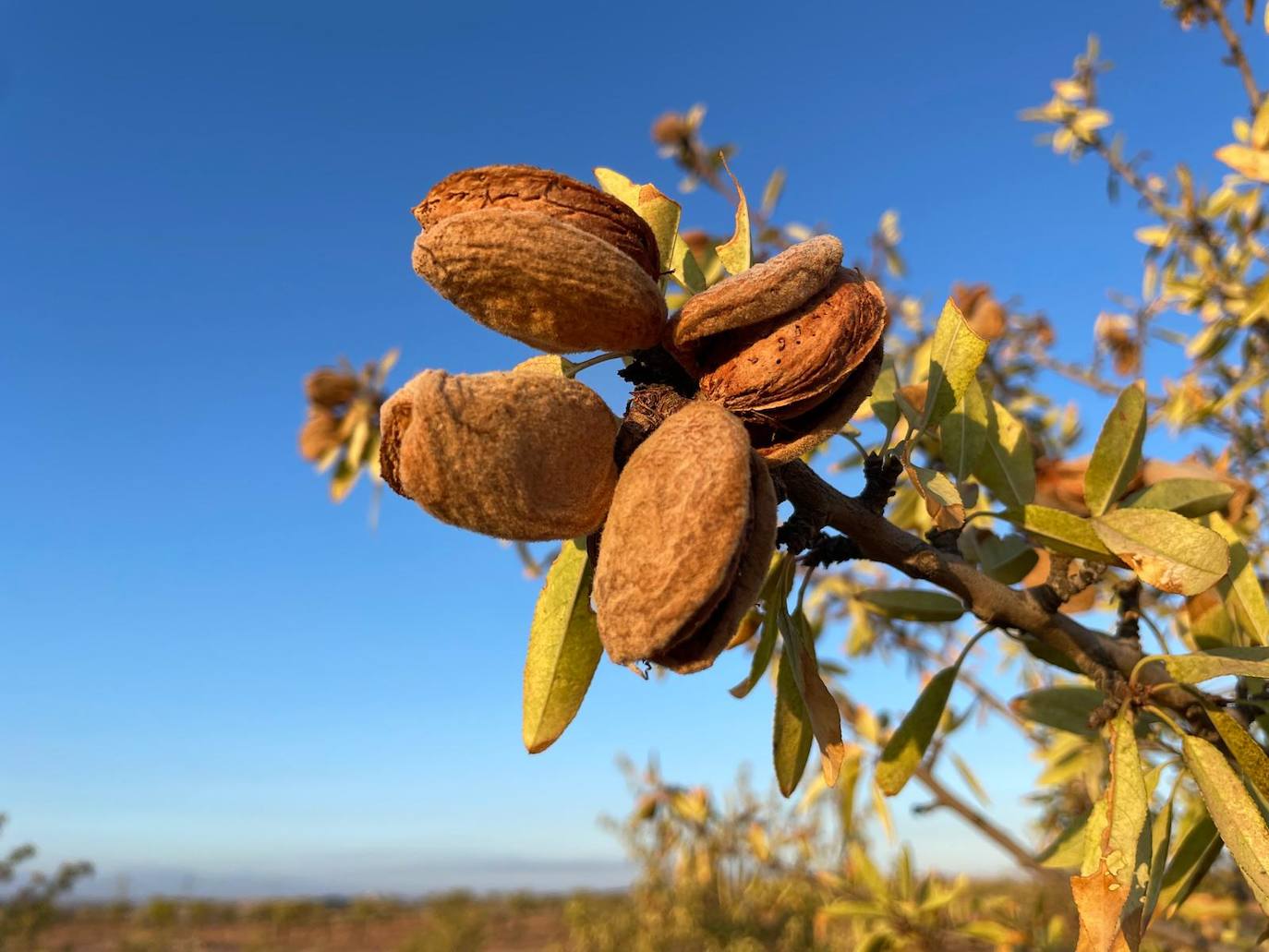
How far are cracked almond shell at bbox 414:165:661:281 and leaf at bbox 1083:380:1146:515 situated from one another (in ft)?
2.39

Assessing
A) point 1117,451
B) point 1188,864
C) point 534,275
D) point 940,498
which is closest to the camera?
point 534,275

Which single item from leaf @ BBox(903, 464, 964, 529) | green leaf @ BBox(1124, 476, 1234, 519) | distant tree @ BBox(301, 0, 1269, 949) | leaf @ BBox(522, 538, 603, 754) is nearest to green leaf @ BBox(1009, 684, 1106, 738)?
distant tree @ BBox(301, 0, 1269, 949)

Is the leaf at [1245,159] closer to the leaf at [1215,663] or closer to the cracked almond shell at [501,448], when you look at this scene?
the leaf at [1215,663]

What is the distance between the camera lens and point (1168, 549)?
103cm

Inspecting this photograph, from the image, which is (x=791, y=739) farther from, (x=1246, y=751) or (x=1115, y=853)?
(x=1246, y=751)

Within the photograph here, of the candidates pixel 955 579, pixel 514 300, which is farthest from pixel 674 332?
pixel 955 579

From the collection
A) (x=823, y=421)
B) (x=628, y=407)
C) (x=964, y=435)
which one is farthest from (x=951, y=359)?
(x=628, y=407)

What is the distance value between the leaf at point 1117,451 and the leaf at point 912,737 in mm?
339

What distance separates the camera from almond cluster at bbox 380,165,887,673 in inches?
28.6

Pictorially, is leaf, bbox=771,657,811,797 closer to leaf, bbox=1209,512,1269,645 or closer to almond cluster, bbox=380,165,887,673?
almond cluster, bbox=380,165,887,673

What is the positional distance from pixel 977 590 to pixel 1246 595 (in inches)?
19.3

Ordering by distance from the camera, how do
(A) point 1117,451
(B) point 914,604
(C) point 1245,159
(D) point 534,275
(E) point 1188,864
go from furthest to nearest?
(C) point 1245,159 → (B) point 914,604 → (E) point 1188,864 → (A) point 1117,451 → (D) point 534,275

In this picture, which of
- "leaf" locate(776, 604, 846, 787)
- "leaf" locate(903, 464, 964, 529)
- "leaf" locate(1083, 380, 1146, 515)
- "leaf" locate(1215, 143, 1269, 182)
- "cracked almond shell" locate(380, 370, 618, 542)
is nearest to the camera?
"cracked almond shell" locate(380, 370, 618, 542)

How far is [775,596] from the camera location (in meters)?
1.10
